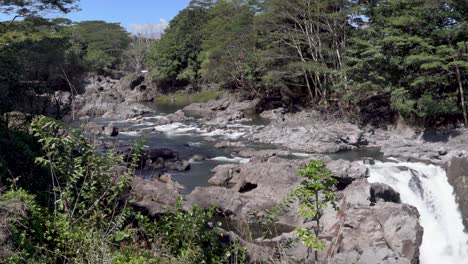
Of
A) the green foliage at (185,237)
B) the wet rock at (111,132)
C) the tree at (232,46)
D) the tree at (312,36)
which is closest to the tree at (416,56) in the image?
the tree at (312,36)

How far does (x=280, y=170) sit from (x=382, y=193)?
355cm

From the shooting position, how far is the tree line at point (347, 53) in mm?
20297

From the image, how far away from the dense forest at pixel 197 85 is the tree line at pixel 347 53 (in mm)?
91

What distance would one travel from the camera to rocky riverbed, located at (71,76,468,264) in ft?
→ 30.4

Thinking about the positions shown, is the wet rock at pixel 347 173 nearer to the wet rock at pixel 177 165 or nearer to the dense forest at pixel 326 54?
the wet rock at pixel 177 165

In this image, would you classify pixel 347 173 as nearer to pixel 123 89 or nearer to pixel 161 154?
pixel 161 154

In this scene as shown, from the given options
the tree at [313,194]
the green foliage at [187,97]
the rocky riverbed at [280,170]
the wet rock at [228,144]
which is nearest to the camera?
the tree at [313,194]

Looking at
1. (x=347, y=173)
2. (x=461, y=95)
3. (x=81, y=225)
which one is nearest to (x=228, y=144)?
(x=347, y=173)

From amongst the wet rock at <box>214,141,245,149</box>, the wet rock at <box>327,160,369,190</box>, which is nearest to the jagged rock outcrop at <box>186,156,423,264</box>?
the wet rock at <box>327,160,369,190</box>

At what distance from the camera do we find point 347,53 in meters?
24.6

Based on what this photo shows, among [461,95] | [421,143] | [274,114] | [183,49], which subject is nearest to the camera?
[421,143]

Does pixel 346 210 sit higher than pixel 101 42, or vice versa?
pixel 101 42

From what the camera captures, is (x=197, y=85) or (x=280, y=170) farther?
(x=197, y=85)

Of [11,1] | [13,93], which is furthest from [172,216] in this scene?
[11,1]
